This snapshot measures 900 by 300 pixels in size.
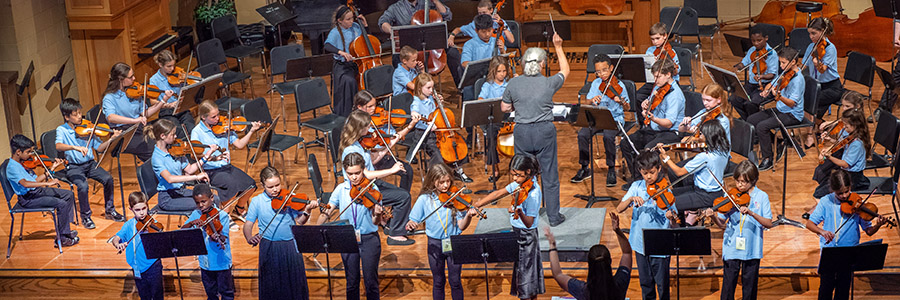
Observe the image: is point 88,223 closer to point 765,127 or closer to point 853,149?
point 765,127

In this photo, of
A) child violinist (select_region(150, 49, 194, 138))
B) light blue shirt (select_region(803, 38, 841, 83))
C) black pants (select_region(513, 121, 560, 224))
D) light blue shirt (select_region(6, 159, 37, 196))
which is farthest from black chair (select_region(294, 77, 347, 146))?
light blue shirt (select_region(803, 38, 841, 83))

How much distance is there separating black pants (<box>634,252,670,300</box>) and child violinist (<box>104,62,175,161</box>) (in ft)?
13.6

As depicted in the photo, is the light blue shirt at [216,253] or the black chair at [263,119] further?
the black chair at [263,119]

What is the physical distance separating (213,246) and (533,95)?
7.74 ft

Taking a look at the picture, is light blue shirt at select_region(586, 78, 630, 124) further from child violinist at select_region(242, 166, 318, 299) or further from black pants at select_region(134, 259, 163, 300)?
black pants at select_region(134, 259, 163, 300)

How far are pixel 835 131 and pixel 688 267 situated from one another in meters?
1.49

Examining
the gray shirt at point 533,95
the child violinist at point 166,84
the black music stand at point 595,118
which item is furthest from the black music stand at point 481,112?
the child violinist at point 166,84

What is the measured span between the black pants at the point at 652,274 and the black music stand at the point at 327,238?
68.5 inches

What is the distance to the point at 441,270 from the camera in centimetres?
582

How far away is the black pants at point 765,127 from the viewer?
25.7ft

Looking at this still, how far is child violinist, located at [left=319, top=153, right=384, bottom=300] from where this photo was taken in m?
5.74

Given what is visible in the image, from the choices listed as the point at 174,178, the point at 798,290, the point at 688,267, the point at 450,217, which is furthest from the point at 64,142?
the point at 798,290

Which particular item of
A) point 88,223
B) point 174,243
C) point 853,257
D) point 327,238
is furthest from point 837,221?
point 88,223

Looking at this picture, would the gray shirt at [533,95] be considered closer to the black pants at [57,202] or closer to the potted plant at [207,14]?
the black pants at [57,202]
